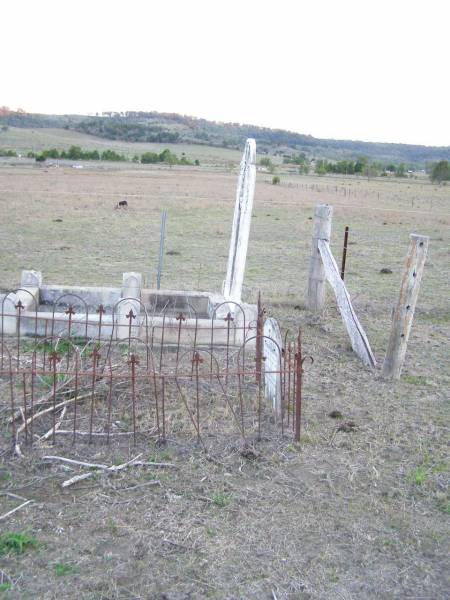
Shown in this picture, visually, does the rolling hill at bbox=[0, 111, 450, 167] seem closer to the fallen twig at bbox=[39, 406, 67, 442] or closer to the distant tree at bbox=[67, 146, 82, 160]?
the distant tree at bbox=[67, 146, 82, 160]

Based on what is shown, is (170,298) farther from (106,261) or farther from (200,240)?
(200,240)

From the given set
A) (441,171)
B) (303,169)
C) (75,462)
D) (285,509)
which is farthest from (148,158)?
(285,509)

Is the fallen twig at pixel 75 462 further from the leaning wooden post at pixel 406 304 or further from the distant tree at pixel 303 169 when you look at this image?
the distant tree at pixel 303 169

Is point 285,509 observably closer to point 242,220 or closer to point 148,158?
point 242,220

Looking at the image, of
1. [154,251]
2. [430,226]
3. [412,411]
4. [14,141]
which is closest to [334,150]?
[14,141]

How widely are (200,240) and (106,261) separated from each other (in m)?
3.85

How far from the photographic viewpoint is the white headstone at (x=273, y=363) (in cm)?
520

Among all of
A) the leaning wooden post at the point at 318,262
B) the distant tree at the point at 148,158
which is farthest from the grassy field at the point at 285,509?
the distant tree at the point at 148,158

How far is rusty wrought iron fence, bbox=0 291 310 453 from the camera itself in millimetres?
4672

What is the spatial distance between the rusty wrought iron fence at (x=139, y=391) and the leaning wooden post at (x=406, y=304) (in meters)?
1.11

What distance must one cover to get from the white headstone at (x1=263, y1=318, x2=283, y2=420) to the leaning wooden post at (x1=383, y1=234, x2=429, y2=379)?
1.35m

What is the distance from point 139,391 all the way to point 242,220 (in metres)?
2.55

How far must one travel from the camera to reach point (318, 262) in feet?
28.3

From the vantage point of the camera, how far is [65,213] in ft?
63.0
